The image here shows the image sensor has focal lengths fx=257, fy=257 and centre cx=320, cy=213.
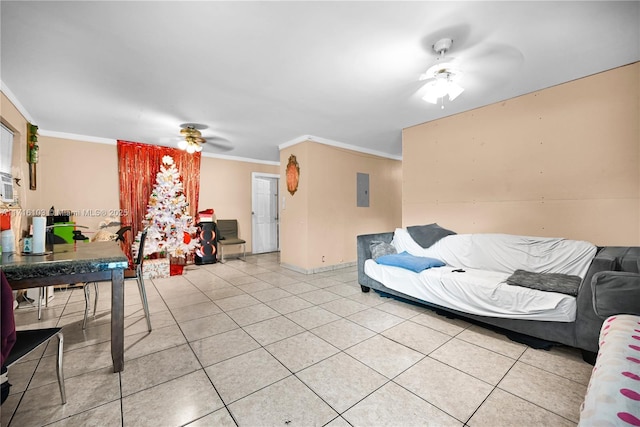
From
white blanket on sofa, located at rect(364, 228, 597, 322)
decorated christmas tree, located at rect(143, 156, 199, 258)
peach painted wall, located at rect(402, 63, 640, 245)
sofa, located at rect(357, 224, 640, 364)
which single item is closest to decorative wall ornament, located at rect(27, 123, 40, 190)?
decorated christmas tree, located at rect(143, 156, 199, 258)

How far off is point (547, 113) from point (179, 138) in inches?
215

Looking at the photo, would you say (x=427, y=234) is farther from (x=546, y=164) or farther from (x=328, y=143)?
(x=328, y=143)

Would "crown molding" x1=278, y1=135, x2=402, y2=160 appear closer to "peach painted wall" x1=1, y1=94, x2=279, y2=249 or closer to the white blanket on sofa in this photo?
the white blanket on sofa

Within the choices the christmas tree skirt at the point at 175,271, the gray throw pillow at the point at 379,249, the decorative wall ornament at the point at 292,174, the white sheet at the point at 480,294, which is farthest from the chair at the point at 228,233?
the white sheet at the point at 480,294

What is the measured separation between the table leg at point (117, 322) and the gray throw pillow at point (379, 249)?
2.69 metres

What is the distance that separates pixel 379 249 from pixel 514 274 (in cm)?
147

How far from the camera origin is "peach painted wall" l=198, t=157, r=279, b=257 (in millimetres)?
5930

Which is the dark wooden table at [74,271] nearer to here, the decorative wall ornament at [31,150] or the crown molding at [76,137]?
the decorative wall ornament at [31,150]

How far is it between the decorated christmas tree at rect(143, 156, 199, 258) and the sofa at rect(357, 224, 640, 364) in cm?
356

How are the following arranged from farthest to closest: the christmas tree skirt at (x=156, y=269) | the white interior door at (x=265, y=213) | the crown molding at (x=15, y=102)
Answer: the white interior door at (x=265, y=213) < the christmas tree skirt at (x=156, y=269) < the crown molding at (x=15, y=102)

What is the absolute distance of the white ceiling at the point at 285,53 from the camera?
5.68 ft

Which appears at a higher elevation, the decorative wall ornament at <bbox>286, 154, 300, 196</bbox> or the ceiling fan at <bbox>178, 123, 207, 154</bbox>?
the ceiling fan at <bbox>178, 123, 207, 154</bbox>

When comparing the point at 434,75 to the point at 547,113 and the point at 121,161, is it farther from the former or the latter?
the point at 121,161

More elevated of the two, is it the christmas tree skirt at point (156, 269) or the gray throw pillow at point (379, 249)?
the gray throw pillow at point (379, 249)
